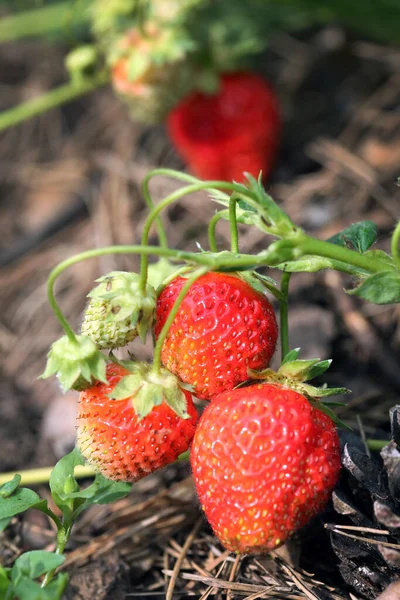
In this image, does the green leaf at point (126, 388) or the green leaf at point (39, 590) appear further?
the green leaf at point (126, 388)

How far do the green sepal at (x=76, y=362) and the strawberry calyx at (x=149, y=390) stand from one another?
48 mm

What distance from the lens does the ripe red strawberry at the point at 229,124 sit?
7.86 ft

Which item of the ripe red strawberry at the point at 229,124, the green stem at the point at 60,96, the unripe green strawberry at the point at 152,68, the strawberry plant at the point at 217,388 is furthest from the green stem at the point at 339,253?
the green stem at the point at 60,96

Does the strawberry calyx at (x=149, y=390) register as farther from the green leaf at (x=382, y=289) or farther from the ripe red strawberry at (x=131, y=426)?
the green leaf at (x=382, y=289)

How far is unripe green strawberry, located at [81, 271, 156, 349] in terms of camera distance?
120 centimetres

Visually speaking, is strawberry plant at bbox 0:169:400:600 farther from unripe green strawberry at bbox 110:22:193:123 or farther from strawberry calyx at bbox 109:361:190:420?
unripe green strawberry at bbox 110:22:193:123

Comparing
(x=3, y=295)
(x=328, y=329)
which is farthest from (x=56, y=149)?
(x=328, y=329)

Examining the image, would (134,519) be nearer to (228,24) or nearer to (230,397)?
(230,397)

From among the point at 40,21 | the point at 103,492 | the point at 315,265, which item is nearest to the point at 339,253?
the point at 315,265

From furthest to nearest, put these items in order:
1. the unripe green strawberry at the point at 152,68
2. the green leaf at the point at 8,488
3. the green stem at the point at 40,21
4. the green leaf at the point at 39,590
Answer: the green stem at the point at 40,21
the unripe green strawberry at the point at 152,68
the green leaf at the point at 8,488
the green leaf at the point at 39,590

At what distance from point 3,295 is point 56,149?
0.77m

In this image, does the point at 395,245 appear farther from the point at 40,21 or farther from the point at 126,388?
the point at 40,21

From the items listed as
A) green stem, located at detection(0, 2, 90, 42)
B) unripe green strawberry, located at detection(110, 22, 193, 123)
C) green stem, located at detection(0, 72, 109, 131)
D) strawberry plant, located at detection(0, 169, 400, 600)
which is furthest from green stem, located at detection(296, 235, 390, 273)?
green stem, located at detection(0, 2, 90, 42)

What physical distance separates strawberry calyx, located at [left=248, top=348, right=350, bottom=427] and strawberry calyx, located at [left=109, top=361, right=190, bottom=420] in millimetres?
131
